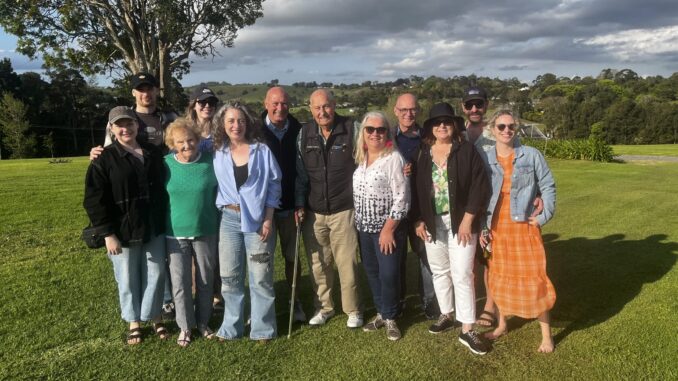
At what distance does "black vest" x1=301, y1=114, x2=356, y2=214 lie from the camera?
14.7 ft

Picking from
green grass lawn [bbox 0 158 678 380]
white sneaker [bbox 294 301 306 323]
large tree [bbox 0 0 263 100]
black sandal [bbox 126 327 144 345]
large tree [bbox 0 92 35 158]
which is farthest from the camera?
large tree [bbox 0 92 35 158]

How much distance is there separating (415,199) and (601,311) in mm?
2411

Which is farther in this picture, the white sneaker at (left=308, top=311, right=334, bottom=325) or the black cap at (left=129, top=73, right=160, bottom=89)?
the white sneaker at (left=308, top=311, right=334, bottom=325)

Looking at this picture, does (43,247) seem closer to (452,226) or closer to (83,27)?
(452,226)

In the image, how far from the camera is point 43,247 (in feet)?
25.5

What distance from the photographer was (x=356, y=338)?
15.0ft

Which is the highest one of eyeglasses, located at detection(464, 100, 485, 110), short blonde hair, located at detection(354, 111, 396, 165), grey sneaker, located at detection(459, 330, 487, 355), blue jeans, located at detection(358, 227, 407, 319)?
eyeglasses, located at detection(464, 100, 485, 110)

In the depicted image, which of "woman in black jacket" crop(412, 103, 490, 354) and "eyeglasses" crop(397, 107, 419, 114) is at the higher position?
"eyeglasses" crop(397, 107, 419, 114)

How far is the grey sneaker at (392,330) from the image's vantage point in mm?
4527

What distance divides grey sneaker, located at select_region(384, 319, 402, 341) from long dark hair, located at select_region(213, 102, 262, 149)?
2131 millimetres

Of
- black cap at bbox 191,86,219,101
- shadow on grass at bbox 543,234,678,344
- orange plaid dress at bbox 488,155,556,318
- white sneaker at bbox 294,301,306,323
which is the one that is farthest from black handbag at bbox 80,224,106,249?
shadow on grass at bbox 543,234,678,344

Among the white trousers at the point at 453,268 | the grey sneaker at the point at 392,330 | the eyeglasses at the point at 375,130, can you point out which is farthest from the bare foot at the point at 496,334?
the eyeglasses at the point at 375,130

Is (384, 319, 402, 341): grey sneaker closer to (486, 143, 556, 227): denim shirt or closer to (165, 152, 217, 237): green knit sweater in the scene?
(486, 143, 556, 227): denim shirt

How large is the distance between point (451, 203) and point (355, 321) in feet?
5.11
